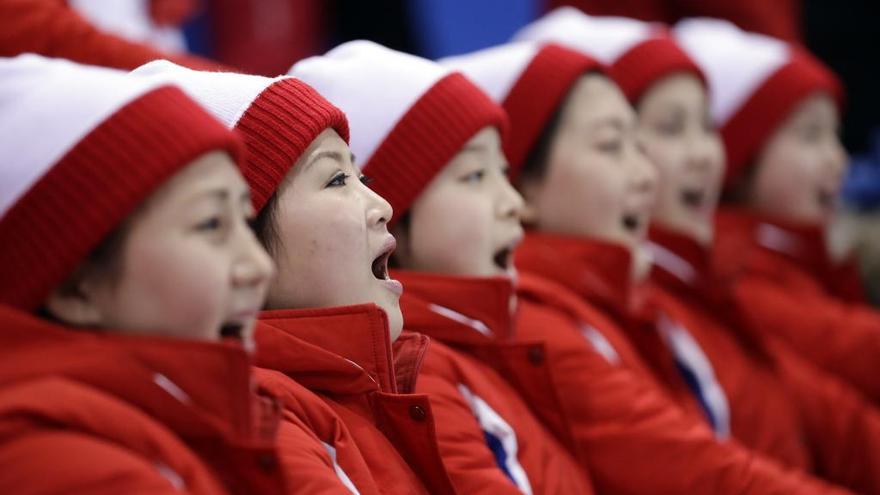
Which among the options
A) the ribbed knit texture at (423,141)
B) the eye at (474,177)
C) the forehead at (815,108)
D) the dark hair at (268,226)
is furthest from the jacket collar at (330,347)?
the forehead at (815,108)

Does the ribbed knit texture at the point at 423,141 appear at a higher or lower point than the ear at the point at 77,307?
lower

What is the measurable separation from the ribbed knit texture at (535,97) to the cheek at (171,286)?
Answer: 1501 millimetres

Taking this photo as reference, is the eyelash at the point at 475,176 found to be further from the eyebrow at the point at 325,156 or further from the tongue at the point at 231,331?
the tongue at the point at 231,331

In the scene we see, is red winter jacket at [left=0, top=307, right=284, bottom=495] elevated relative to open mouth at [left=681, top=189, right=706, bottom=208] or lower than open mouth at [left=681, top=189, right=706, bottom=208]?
elevated

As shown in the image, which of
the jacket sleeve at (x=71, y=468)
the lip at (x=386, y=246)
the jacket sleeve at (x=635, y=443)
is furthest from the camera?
the jacket sleeve at (x=635, y=443)

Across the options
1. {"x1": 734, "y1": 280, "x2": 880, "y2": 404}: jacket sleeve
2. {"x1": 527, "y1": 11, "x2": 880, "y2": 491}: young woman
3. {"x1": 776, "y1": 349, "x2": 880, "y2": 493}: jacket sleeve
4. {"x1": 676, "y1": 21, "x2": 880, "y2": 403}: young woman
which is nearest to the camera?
{"x1": 527, "y1": 11, "x2": 880, "y2": 491}: young woman

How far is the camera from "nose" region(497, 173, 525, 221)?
2.64 meters

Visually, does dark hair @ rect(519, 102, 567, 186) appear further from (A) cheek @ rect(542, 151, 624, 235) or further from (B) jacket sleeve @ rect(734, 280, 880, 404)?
(B) jacket sleeve @ rect(734, 280, 880, 404)

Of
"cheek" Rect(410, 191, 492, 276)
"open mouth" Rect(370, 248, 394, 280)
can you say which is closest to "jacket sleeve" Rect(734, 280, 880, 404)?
"cheek" Rect(410, 191, 492, 276)

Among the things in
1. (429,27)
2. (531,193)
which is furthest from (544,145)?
(429,27)

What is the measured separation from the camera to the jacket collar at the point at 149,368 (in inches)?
64.5

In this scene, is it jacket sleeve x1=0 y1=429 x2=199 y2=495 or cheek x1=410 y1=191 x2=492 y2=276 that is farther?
cheek x1=410 y1=191 x2=492 y2=276

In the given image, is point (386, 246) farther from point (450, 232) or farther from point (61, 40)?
point (61, 40)

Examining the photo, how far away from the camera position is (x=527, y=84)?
313cm
